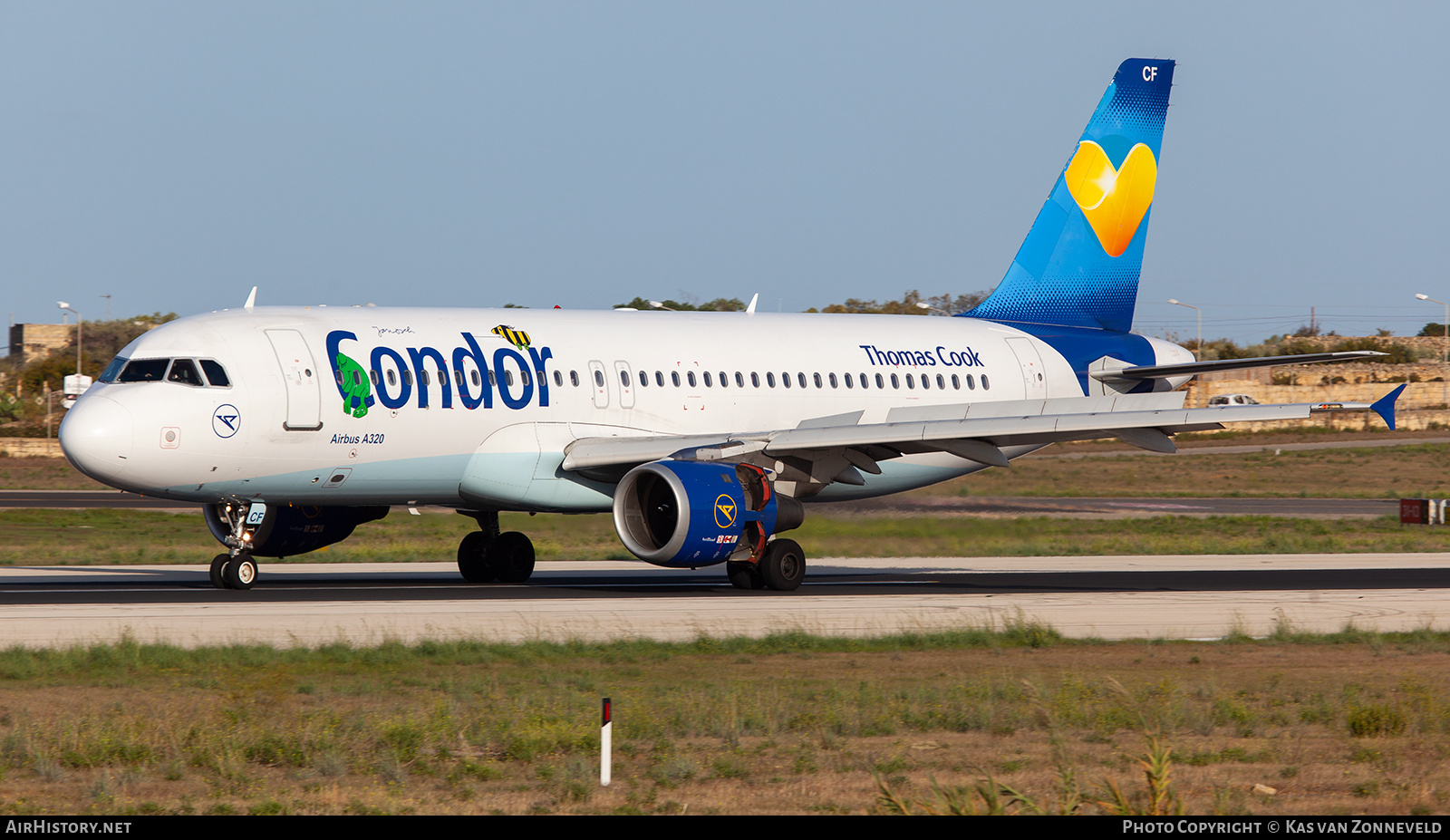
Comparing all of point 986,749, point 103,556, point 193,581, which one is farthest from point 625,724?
point 103,556

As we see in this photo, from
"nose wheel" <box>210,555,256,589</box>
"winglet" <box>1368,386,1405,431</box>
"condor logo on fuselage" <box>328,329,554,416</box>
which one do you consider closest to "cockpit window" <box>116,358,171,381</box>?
"condor logo on fuselage" <box>328,329,554,416</box>

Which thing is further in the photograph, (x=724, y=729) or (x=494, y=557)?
(x=494, y=557)

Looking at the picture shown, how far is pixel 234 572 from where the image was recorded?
83.5 feet

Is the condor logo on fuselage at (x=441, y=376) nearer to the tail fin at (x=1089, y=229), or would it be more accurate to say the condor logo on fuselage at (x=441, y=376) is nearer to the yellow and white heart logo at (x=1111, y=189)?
the tail fin at (x=1089, y=229)

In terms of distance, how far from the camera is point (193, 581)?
28.4 m

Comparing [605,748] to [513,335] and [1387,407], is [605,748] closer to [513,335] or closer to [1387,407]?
[1387,407]

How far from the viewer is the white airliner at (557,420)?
81.4 ft

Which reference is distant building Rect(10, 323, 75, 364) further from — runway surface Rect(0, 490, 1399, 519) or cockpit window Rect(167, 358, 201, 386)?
cockpit window Rect(167, 358, 201, 386)

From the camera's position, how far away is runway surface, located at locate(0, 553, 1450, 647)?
20.7 meters

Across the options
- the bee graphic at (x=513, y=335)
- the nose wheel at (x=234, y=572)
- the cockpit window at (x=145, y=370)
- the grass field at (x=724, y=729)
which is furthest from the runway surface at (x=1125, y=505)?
the grass field at (x=724, y=729)

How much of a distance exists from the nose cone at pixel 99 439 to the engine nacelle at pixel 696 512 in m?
7.40

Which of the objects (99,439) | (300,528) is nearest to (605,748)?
(99,439)

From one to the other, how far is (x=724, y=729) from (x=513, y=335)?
15.9 m

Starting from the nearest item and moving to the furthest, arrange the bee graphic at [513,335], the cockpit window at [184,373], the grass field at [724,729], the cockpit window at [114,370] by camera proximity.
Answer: the grass field at [724,729] < the cockpit window at [184,373] < the cockpit window at [114,370] < the bee graphic at [513,335]
